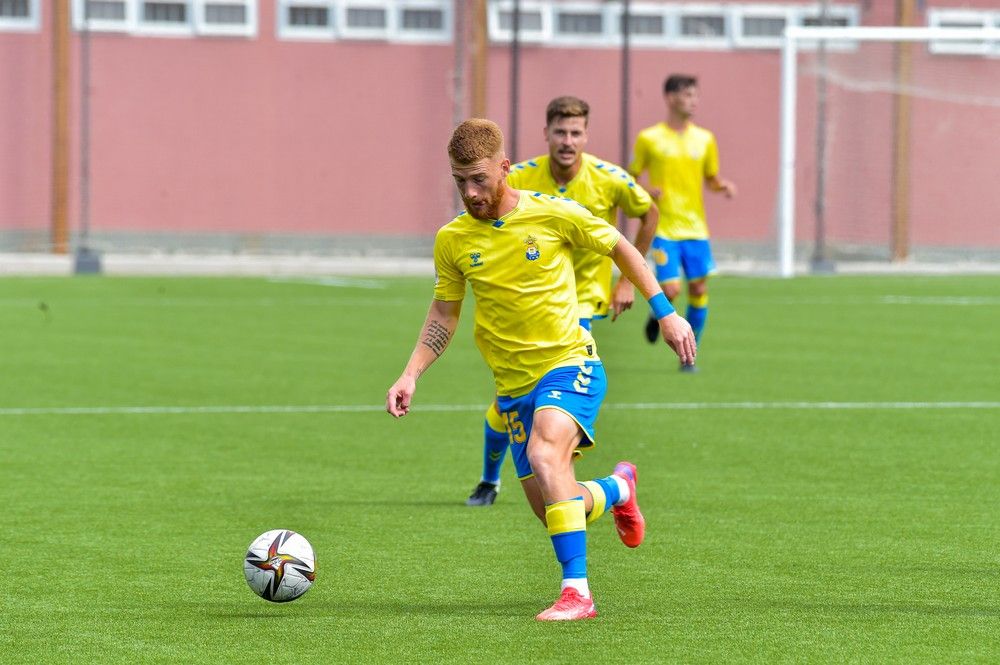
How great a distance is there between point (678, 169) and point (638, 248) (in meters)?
5.56

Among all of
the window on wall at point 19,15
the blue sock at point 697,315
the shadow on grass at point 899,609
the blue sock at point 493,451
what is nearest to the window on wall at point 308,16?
the window on wall at point 19,15

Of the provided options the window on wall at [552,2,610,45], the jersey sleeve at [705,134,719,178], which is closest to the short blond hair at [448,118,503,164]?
the jersey sleeve at [705,134,719,178]

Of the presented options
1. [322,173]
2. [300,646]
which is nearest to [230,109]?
[322,173]

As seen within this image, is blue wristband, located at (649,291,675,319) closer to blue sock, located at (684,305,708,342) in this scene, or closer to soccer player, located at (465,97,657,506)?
soccer player, located at (465,97,657,506)

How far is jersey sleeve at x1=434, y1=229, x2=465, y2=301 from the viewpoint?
A: 252 inches

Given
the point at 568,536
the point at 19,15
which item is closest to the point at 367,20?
the point at 19,15

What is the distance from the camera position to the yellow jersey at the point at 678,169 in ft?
47.2

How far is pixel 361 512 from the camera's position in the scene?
8188 mm

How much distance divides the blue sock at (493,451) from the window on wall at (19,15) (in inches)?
877

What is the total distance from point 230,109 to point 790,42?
31.4ft

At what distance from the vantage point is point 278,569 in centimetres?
617

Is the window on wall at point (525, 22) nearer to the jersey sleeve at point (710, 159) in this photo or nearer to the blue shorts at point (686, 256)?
the jersey sleeve at point (710, 159)

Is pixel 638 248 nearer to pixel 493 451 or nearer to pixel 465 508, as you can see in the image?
pixel 493 451

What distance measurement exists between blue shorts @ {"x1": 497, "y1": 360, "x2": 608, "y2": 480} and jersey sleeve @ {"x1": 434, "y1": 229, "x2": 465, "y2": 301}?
0.42 metres
